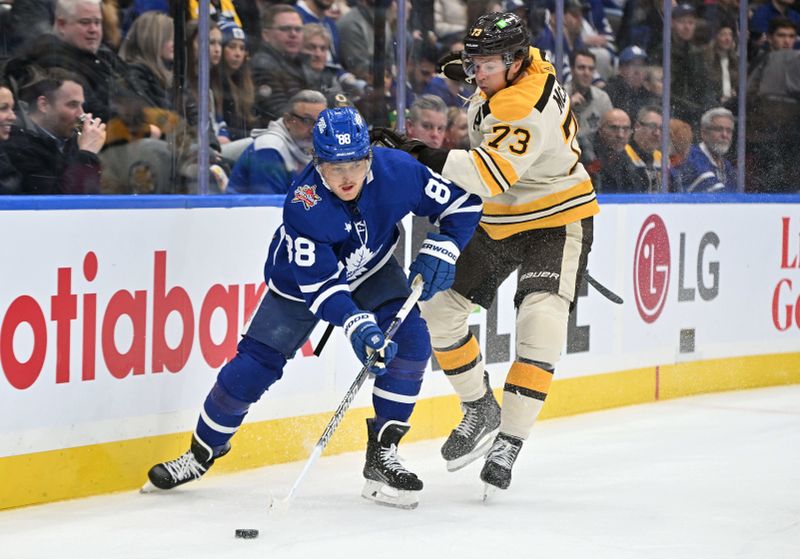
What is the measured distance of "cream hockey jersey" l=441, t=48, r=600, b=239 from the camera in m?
3.72

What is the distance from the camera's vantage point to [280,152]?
15.4 feet

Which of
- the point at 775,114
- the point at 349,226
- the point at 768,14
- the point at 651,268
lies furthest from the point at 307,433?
the point at 768,14

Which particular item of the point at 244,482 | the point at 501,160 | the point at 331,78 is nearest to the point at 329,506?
the point at 244,482

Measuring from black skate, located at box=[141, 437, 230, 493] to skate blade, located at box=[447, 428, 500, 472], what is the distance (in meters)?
0.70

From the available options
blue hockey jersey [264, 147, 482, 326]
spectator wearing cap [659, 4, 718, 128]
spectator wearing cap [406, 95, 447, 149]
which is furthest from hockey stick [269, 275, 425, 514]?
spectator wearing cap [659, 4, 718, 128]

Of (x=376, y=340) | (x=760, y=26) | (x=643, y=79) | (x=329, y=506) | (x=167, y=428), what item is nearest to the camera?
(x=376, y=340)

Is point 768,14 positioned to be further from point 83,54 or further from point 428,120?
point 83,54

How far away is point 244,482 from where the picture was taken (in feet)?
13.1

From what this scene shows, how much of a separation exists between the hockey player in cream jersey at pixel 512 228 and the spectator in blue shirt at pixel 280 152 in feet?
2.46

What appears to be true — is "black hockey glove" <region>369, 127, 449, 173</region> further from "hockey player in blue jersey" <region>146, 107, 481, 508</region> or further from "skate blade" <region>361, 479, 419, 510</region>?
"skate blade" <region>361, 479, 419, 510</region>

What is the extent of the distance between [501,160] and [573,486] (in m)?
0.99

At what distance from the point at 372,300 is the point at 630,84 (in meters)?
2.66

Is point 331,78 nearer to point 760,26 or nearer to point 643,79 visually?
point 643,79

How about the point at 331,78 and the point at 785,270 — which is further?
the point at 785,270
